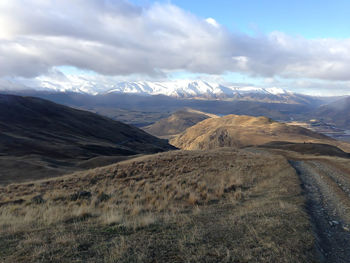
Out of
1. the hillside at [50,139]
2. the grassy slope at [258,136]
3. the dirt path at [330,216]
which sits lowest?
the grassy slope at [258,136]

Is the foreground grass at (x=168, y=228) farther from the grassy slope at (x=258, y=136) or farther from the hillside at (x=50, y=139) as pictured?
the grassy slope at (x=258, y=136)

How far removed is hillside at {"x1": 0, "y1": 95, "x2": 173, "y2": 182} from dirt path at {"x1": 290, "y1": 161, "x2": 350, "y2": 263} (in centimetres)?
2969

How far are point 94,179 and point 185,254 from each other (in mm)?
18995

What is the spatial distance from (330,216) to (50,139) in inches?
2677

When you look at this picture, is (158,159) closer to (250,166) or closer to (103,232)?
(250,166)

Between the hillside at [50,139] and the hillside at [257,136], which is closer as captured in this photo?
the hillside at [50,139]

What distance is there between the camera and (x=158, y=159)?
29.7 metres

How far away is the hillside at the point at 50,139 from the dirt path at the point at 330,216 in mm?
29693

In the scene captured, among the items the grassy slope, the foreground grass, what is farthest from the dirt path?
the grassy slope

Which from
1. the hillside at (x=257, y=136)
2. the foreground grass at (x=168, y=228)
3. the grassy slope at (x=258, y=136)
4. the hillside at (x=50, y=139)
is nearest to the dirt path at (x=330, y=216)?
the foreground grass at (x=168, y=228)

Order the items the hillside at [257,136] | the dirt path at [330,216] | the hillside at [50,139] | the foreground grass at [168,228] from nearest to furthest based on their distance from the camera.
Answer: the foreground grass at [168,228], the dirt path at [330,216], the hillside at [50,139], the hillside at [257,136]

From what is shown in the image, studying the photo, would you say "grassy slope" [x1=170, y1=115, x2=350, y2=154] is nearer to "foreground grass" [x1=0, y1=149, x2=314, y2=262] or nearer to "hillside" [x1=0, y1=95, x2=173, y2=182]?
"hillside" [x1=0, y1=95, x2=173, y2=182]

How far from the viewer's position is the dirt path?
703 cm

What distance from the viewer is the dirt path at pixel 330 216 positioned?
7031 millimetres
